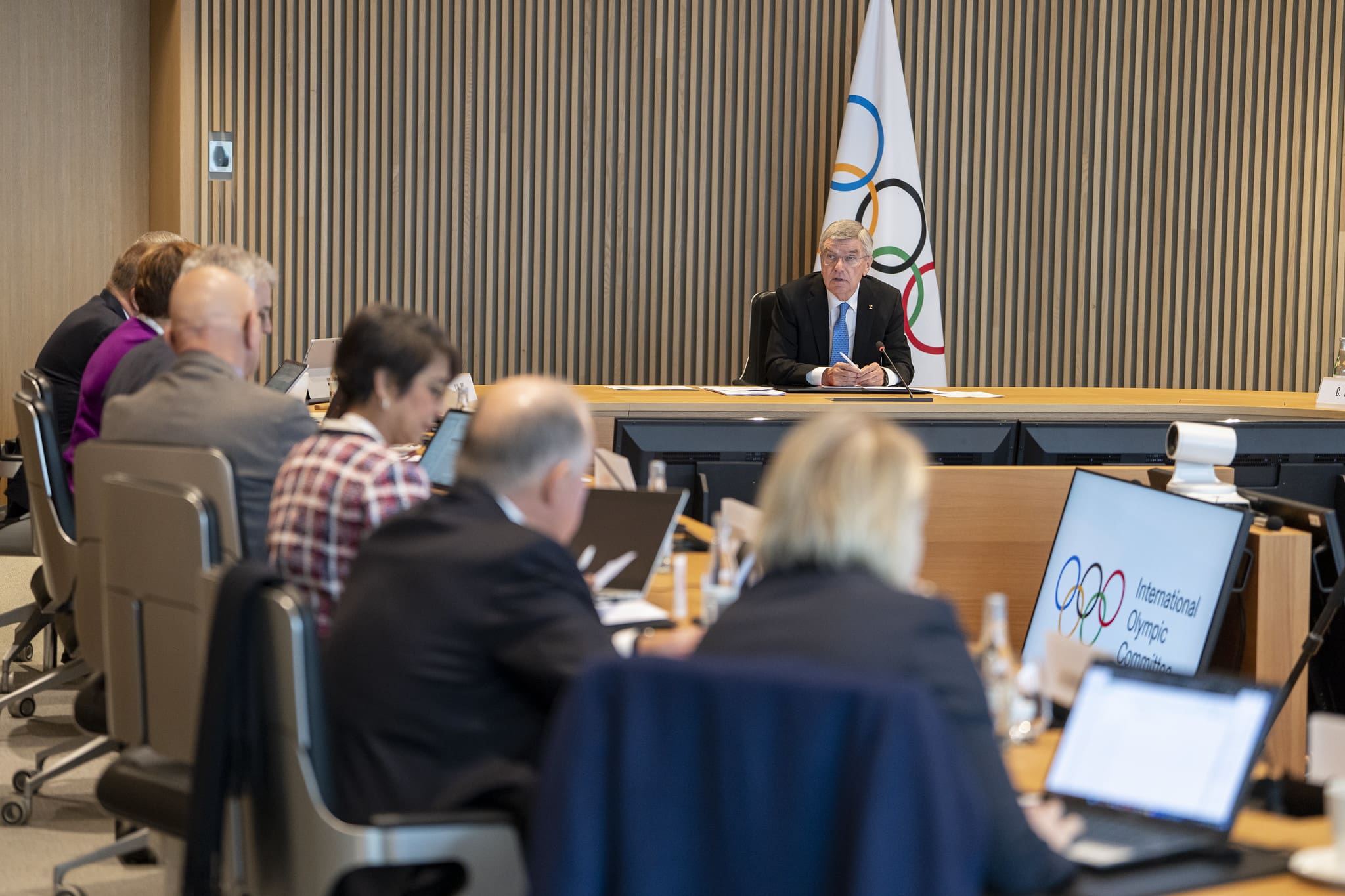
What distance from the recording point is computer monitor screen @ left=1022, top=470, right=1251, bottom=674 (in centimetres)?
235

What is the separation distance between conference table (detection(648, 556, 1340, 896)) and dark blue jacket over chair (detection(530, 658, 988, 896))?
366 mm

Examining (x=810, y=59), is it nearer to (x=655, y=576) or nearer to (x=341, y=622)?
(x=655, y=576)

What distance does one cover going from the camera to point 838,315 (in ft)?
19.8

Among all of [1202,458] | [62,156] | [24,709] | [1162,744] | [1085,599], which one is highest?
[62,156]

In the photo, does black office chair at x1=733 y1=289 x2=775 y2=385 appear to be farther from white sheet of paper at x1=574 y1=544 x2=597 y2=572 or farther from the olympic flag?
white sheet of paper at x1=574 y1=544 x2=597 y2=572

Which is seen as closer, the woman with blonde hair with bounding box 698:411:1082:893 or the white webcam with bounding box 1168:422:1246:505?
the woman with blonde hair with bounding box 698:411:1082:893

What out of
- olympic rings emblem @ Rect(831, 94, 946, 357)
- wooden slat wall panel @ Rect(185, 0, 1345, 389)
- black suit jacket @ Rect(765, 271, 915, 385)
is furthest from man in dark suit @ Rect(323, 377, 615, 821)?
wooden slat wall panel @ Rect(185, 0, 1345, 389)

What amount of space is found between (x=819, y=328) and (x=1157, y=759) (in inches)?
177

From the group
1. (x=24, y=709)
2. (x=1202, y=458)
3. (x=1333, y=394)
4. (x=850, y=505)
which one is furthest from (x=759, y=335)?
(x=850, y=505)

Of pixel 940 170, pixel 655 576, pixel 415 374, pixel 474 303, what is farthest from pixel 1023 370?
pixel 415 374

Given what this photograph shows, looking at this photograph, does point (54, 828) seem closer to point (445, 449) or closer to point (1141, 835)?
point (445, 449)

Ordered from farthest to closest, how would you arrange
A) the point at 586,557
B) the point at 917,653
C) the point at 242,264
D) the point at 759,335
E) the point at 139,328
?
1. the point at 759,335
2. the point at 139,328
3. the point at 242,264
4. the point at 586,557
5. the point at 917,653

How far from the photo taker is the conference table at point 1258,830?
4.88 ft

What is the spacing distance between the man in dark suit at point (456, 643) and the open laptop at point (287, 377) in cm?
336
